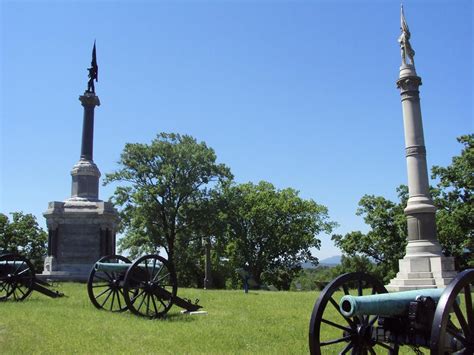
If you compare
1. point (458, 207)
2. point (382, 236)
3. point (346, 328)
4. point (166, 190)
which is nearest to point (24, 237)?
point (166, 190)

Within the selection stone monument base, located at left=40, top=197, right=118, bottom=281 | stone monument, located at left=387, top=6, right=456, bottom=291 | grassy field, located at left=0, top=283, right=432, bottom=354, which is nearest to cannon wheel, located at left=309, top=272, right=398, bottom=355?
grassy field, located at left=0, top=283, right=432, bottom=354

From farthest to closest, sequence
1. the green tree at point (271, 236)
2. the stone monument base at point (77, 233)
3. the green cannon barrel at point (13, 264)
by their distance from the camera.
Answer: the green tree at point (271, 236), the stone monument base at point (77, 233), the green cannon barrel at point (13, 264)

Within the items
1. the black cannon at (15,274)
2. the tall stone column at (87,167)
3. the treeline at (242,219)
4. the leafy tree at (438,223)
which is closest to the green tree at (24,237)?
the treeline at (242,219)

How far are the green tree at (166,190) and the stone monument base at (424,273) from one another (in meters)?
18.5

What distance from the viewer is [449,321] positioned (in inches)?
209

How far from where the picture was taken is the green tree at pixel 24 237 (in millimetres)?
45562

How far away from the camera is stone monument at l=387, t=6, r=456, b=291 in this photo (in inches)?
720

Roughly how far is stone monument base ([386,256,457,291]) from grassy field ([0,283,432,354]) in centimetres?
653

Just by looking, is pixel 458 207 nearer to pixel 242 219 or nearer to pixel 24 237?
pixel 242 219

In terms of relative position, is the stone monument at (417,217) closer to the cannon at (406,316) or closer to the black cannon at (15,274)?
the black cannon at (15,274)

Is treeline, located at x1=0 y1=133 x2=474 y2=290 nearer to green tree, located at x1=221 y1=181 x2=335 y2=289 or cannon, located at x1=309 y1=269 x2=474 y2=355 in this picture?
green tree, located at x1=221 y1=181 x2=335 y2=289

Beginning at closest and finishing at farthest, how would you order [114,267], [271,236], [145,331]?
[145,331], [114,267], [271,236]

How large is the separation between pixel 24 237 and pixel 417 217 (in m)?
38.7

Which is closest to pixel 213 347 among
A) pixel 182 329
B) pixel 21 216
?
pixel 182 329
